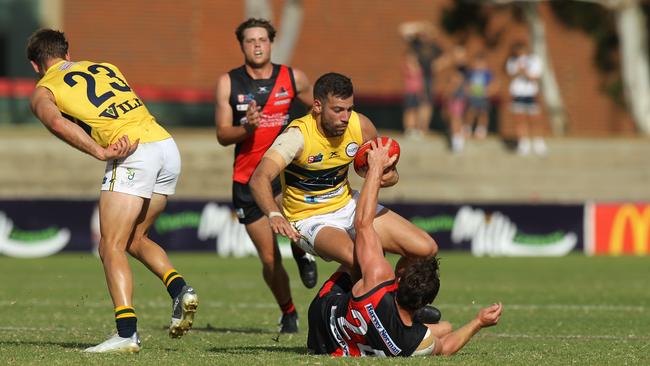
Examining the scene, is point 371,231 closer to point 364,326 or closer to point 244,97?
point 364,326

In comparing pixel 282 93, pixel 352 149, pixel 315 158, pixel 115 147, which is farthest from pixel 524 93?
pixel 115 147

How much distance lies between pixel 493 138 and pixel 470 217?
4.74m

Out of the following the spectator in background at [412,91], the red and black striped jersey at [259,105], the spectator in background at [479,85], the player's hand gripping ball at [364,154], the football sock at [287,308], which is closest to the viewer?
the player's hand gripping ball at [364,154]

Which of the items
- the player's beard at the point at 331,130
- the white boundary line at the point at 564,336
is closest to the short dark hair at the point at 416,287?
the player's beard at the point at 331,130

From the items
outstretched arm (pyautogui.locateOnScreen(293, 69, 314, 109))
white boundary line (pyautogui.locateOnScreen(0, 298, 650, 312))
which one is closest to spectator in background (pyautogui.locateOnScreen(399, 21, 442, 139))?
white boundary line (pyautogui.locateOnScreen(0, 298, 650, 312))

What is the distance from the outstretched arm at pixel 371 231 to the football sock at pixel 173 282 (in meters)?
1.32

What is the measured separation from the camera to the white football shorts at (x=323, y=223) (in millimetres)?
9469

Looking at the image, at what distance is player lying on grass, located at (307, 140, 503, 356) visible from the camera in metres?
8.31

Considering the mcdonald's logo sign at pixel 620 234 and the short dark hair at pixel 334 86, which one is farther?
the mcdonald's logo sign at pixel 620 234

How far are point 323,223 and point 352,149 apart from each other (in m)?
0.59

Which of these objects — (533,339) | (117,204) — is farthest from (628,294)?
(117,204)

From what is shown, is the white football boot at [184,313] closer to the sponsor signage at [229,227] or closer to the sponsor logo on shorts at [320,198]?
the sponsor logo on shorts at [320,198]

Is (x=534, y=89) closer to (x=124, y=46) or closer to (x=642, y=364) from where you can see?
(x=124, y=46)

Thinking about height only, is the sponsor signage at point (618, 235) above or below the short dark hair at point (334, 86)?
below
